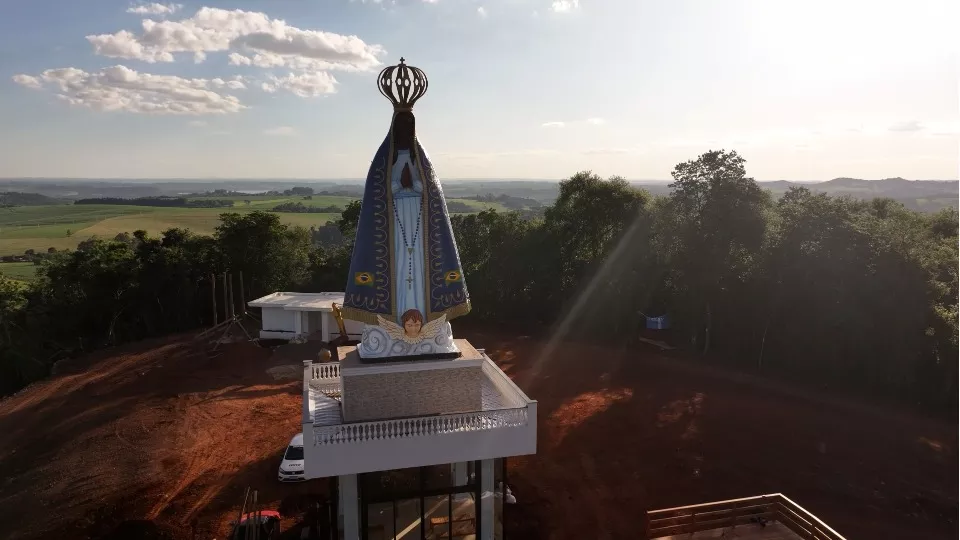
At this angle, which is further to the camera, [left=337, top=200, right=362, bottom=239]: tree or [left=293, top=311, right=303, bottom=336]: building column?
[left=337, top=200, right=362, bottom=239]: tree

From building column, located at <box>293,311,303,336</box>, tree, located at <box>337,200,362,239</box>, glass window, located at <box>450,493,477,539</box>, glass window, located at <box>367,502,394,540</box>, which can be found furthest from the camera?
tree, located at <box>337,200,362,239</box>

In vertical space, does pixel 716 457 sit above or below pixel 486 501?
below

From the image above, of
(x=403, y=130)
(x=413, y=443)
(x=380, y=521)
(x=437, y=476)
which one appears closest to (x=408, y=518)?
(x=380, y=521)

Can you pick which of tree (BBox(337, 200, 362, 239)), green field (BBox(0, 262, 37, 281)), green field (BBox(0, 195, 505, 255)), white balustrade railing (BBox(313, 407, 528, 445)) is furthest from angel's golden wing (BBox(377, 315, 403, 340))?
green field (BBox(0, 262, 37, 281))

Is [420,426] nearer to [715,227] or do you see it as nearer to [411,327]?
[411,327]

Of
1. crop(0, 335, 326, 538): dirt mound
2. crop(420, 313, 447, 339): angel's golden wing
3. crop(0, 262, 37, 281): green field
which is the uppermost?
crop(420, 313, 447, 339): angel's golden wing

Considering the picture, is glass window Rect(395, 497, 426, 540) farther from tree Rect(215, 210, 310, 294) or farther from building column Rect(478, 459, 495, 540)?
tree Rect(215, 210, 310, 294)
